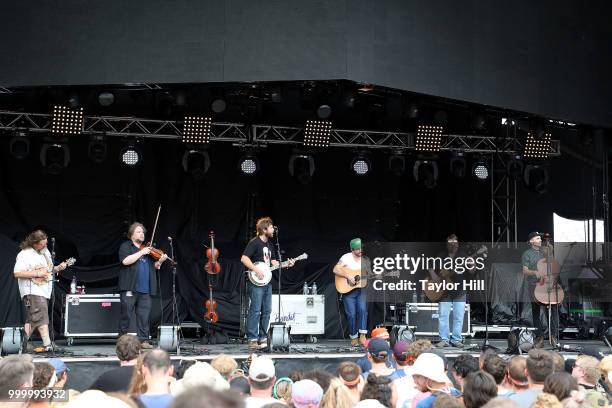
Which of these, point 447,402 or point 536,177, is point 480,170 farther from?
point 447,402

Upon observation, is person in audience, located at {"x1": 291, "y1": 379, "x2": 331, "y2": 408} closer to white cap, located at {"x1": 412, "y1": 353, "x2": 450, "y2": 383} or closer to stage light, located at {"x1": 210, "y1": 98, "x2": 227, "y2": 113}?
white cap, located at {"x1": 412, "y1": 353, "x2": 450, "y2": 383}

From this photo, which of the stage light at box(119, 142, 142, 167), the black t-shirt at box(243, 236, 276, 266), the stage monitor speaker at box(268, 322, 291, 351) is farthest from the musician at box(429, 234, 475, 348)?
the stage light at box(119, 142, 142, 167)

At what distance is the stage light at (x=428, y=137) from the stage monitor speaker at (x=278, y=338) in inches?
195

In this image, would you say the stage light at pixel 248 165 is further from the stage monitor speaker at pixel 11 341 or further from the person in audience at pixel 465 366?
the person in audience at pixel 465 366

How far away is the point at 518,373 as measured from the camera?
6480mm

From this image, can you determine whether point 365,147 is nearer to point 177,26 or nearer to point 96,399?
point 177,26

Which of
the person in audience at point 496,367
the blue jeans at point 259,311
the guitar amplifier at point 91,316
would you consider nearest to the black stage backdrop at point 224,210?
the guitar amplifier at point 91,316

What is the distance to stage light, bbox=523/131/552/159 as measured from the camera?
16.3 m

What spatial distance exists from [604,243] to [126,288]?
8967mm

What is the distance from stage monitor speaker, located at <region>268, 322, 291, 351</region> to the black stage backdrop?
317cm

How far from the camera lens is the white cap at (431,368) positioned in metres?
6.09

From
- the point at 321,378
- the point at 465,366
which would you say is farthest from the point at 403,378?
the point at 321,378

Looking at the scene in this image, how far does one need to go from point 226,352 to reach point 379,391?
734cm

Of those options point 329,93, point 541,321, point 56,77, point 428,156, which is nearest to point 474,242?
point 428,156
